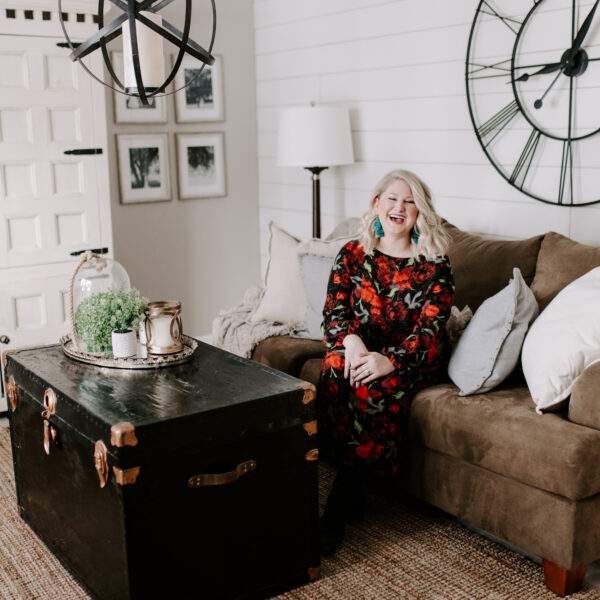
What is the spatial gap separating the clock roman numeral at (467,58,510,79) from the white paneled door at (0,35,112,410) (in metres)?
1.78

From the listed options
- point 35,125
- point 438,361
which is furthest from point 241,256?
point 438,361

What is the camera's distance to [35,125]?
3.68 meters

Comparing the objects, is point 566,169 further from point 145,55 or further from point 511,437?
point 145,55

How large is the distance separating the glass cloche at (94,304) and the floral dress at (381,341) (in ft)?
2.50

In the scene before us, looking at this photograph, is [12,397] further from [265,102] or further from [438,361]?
[265,102]

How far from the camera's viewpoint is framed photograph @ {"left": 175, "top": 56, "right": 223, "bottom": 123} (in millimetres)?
4641

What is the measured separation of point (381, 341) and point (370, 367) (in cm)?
25

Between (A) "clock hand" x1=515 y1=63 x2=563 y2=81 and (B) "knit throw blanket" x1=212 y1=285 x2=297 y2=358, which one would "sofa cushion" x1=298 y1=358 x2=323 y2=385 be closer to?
(B) "knit throw blanket" x1=212 y1=285 x2=297 y2=358

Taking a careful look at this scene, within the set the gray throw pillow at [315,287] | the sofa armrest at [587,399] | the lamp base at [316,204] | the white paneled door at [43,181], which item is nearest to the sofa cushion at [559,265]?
the sofa armrest at [587,399]

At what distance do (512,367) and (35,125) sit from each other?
8.15ft

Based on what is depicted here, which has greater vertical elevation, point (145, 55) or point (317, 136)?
point (145, 55)

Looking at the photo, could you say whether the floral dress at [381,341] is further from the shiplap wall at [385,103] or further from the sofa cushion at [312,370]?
the shiplap wall at [385,103]

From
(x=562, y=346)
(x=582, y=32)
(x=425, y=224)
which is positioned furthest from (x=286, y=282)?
(x=582, y=32)

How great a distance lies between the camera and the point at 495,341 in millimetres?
2549
